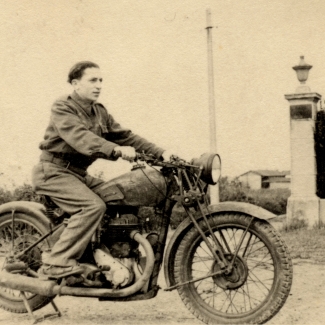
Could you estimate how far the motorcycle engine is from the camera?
4434 millimetres

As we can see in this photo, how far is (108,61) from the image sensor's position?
804cm

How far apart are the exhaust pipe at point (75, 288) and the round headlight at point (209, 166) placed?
0.64 metres

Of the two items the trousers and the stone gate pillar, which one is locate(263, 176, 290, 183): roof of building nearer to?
the stone gate pillar

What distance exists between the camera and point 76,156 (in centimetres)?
466

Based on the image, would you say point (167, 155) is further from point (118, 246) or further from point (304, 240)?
point (304, 240)

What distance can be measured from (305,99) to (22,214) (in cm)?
743

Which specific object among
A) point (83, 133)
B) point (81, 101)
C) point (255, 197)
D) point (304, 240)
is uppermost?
point (81, 101)

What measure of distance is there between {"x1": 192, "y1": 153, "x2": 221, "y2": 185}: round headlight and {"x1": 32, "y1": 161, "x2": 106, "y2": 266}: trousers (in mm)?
757

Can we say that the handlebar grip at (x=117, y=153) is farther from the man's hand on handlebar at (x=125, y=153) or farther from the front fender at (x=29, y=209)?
the front fender at (x=29, y=209)

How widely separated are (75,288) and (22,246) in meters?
0.77

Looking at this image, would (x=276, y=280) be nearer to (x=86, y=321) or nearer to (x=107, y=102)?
(x=86, y=321)

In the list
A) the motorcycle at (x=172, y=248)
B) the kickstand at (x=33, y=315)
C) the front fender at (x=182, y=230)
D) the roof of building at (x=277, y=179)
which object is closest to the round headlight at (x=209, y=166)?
the motorcycle at (x=172, y=248)

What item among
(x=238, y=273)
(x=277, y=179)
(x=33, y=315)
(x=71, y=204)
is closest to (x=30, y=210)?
(x=71, y=204)

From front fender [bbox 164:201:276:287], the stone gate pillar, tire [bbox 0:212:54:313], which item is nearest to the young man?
tire [bbox 0:212:54:313]
